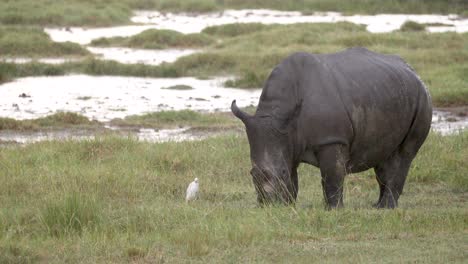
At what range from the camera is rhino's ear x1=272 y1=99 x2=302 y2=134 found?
312 inches

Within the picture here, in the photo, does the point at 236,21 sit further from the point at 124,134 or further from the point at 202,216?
the point at 202,216

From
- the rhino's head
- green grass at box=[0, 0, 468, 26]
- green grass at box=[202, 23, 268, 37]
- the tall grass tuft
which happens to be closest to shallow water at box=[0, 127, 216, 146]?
the rhino's head

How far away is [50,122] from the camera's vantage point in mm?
15000

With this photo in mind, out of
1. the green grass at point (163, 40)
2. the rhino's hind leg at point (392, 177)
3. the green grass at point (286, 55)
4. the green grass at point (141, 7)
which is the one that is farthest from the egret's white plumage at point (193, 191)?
the green grass at point (141, 7)

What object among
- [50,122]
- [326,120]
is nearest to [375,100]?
[326,120]

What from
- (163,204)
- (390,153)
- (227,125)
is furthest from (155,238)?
(227,125)

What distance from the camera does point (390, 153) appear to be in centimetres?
891

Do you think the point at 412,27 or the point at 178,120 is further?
the point at 412,27

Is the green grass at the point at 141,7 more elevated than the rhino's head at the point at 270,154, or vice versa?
the rhino's head at the point at 270,154

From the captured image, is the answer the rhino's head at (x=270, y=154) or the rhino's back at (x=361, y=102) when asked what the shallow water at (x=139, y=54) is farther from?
the rhino's head at (x=270, y=154)

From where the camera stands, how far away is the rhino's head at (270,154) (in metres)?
7.87

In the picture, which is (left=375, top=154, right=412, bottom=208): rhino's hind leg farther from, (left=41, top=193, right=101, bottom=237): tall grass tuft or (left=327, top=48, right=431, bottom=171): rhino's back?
(left=41, top=193, right=101, bottom=237): tall grass tuft

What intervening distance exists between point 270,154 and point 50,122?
7.89 m

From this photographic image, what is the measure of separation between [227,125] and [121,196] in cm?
598
